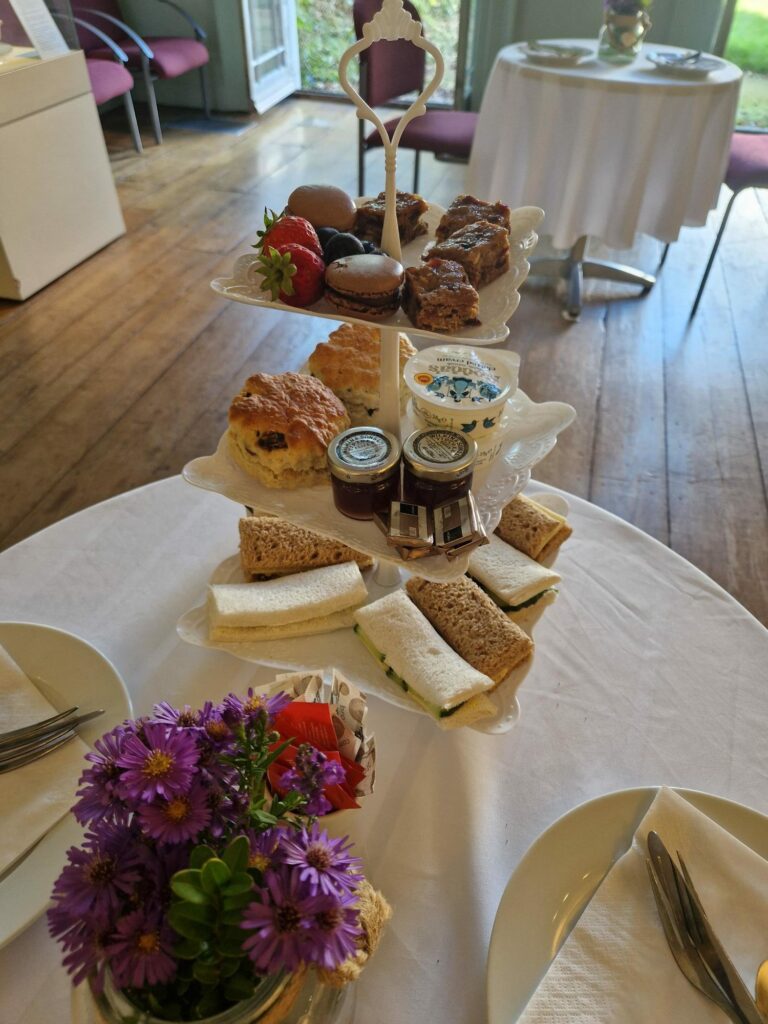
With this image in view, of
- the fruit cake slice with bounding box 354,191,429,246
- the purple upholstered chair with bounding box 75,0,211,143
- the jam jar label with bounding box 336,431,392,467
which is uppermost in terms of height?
the fruit cake slice with bounding box 354,191,429,246

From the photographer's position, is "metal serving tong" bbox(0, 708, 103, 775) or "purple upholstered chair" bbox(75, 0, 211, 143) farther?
"purple upholstered chair" bbox(75, 0, 211, 143)

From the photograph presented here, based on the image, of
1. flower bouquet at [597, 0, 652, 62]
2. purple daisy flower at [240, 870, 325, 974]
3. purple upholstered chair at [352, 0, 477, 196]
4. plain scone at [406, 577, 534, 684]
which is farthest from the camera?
purple upholstered chair at [352, 0, 477, 196]

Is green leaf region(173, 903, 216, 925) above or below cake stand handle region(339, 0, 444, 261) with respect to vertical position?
below

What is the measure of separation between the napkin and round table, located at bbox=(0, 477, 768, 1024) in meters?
0.07

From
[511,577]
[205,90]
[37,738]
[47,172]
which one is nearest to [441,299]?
[511,577]

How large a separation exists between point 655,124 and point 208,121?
124 inches

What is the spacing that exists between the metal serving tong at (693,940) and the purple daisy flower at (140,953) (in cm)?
37

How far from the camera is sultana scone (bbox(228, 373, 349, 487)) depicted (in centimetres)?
72

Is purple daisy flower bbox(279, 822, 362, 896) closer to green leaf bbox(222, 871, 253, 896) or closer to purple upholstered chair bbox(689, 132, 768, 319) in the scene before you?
green leaf bbox(222, 871, 253, 896)

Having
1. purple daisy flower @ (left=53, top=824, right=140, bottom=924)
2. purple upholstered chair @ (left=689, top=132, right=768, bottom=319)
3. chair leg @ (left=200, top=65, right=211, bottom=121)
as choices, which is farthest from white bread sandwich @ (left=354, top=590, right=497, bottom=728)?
chair leg @ (left=200, top=65, right=211, bottom=121)

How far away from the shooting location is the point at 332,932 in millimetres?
343

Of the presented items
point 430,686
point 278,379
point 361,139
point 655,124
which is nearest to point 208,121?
point 361,139

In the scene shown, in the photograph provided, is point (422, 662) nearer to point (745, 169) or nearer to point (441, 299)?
point (441, 299)

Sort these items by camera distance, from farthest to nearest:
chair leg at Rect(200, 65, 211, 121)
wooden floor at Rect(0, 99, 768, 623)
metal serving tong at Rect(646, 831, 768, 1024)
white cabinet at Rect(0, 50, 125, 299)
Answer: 1. chair leg at Rect(200, 65, 211, 121)
2. white cabinet at Rect(0, 50, 125, 299)
3. wooden floor at Rect(0, 99, 768, 623)
4. metal serving tong at Rect(646, 831, 768, 1024)
